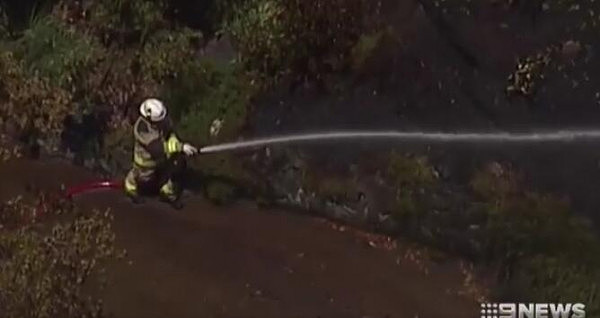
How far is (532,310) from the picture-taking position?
2496 millimetres

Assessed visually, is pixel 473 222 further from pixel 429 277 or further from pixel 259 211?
pixel 259 211

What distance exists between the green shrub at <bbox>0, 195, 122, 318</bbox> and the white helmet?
0.81ft

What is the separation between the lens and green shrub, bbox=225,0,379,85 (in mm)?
2498

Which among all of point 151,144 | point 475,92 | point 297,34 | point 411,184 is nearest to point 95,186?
point 151,144

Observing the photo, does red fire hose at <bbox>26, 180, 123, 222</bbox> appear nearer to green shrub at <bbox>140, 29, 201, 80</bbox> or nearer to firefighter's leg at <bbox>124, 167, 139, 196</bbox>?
firefighter's leg at <bbox>124, 167, 139, 196</bbox>

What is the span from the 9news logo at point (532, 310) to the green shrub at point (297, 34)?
63cm

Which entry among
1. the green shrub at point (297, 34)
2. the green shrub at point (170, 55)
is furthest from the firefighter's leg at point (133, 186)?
the green shrub at point (297, 34)

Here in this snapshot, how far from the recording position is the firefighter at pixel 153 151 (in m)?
2.51

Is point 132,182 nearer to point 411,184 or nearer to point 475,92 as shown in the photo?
point 411,184

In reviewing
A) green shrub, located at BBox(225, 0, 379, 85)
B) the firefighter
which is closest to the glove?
the firefighter

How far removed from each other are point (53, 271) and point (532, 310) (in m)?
1.07

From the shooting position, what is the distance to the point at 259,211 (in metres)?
2.56

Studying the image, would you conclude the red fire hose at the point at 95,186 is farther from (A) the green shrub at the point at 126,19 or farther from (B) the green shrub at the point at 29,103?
(A) the green shrub at the point at 126,19

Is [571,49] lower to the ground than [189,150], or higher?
higher
